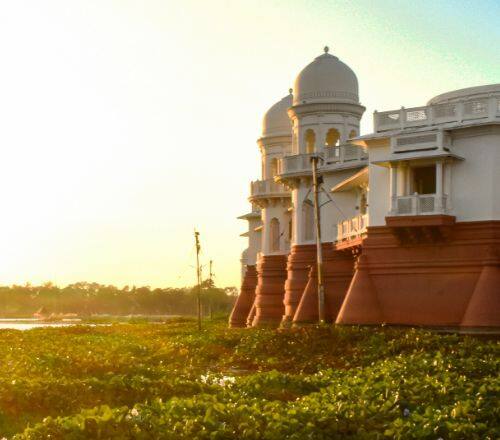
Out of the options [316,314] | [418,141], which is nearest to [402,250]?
[418,141]

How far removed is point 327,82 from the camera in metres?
45.3

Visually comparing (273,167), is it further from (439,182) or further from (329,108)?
(439,182)

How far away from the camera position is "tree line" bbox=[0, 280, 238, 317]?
173 metres

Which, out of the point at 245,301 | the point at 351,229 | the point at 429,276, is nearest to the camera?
the point at 429,276

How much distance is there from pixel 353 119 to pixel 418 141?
13.6m

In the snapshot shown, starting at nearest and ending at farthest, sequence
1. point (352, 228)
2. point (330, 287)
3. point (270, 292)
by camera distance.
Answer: point (352, 228), point (330, 287), point (270, 292)

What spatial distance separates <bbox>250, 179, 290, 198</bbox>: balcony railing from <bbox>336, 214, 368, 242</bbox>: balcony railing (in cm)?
1146

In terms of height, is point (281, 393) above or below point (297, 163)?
below

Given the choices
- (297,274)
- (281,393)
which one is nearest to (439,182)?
(297,274)

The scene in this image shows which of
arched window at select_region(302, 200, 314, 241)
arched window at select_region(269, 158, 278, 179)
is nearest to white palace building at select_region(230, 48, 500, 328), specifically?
arched window at select_region(302, 200, 314, 241)

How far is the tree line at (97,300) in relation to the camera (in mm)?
172750

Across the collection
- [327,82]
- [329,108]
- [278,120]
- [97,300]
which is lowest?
[97,300]

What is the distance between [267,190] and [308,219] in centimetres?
911

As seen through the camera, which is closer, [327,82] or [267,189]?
[327,82]
